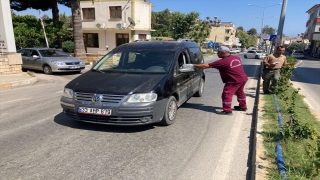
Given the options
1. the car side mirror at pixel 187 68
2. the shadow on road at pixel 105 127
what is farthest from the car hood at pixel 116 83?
the shadow on road at pixel 105 127

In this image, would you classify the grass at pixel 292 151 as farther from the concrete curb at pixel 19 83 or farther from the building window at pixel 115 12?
the building window at pixel 115 12

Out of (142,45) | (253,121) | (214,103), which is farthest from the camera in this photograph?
(214,103)

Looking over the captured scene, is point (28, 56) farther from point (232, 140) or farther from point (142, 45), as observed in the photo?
point (232, 140)

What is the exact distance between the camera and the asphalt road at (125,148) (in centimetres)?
329

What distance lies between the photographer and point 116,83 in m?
4.51

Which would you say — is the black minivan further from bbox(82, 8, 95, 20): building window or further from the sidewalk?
bbox(82, 8, 95, 20): building window

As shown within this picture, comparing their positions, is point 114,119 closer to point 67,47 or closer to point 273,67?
point 273,67

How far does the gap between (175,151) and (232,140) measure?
1.18 metres

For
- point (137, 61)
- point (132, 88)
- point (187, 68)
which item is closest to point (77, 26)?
point (137, 61)

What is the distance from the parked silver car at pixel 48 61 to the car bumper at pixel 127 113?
9039 mm

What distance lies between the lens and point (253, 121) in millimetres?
5500

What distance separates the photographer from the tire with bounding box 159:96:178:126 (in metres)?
4.80

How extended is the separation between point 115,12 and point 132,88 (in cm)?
2567

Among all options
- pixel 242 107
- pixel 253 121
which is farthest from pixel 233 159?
pixel 242 107
